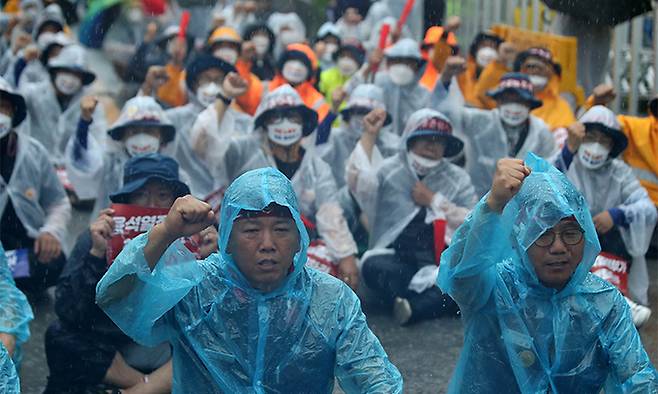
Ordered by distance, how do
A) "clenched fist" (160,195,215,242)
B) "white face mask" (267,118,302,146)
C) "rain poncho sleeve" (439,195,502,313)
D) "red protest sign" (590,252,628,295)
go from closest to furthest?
"clenched fist" (160,195,215,242)
"rain poncho sleeve" (439,195,502,313)
"red protest sign" (590,252,628,295)
"white face mask" (267,118,302,146)

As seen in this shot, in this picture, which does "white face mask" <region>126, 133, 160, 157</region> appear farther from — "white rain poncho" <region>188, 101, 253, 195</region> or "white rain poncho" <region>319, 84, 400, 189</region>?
"white rain poncho" <region>319, 84, 400, 189</region>

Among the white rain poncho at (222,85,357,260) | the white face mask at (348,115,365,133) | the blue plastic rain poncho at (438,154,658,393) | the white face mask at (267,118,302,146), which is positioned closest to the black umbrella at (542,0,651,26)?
the white face mask at (348,115,365,133)

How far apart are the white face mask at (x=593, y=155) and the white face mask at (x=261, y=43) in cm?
587

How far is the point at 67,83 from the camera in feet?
32.5

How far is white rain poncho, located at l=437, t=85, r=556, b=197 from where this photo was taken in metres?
8.23

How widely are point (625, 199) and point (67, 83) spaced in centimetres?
514

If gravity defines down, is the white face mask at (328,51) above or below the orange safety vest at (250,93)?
above

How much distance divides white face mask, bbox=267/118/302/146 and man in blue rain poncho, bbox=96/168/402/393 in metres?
3.73

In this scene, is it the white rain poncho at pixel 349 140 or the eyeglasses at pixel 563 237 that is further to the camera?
the white rain poncho at pixel 349 140

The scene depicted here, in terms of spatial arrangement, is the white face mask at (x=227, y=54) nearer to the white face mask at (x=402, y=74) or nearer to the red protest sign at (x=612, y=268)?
the white face mask at (x=402, y=74)

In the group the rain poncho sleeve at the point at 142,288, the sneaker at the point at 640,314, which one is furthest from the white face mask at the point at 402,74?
the rain poncho sleeve at the point at 142,288

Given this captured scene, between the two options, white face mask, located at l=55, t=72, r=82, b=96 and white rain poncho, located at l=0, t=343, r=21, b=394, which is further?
white face mask, located at l=55, t=72, r=82, b=96

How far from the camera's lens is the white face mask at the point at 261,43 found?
40.6 feet

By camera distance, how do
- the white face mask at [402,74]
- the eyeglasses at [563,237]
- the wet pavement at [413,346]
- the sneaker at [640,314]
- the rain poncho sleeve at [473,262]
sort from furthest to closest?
the white face mask at [402,74], the sneaker at [640,314], the wet pavement at [413,346], the eyeglasses at [563,237], the rain poncho sleeve at [473,262]
